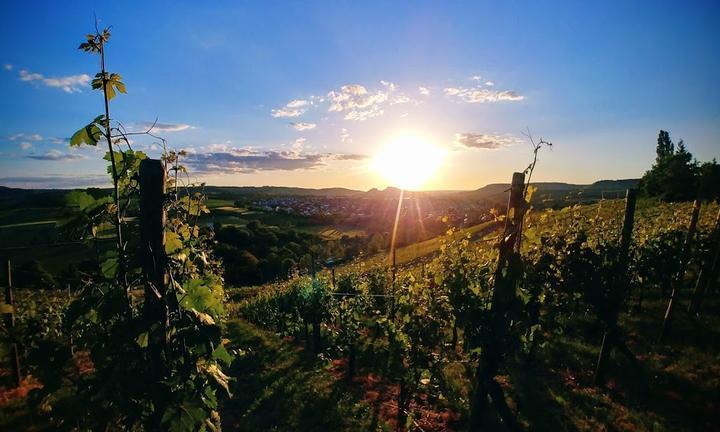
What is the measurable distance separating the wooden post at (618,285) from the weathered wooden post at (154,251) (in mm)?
8520

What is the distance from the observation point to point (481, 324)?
5449 millimetres

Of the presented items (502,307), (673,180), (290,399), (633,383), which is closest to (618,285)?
(633,383)

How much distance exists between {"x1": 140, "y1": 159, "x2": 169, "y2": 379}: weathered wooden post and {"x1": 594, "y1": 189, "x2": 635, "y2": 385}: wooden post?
8.52 meters

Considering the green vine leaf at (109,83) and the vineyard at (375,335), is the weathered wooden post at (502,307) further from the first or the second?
the green vine leaf at (109,83)

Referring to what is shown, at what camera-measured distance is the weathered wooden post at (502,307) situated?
4.74m

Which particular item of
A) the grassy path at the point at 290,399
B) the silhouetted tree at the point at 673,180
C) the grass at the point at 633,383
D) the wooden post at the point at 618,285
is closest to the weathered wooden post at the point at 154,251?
the grassy path at the point at 290,399

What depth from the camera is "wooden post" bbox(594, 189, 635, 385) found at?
7.57 m

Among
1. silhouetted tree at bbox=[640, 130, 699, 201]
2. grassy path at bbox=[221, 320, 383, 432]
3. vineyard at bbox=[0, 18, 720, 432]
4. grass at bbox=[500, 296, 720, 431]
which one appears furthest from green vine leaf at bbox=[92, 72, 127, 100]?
silhouetted tree at bbox=[640, 130, 699, 201]

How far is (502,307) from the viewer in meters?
5.10

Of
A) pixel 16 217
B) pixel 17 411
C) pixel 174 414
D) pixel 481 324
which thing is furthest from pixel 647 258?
pixel 16 217

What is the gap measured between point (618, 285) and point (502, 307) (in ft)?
16.3

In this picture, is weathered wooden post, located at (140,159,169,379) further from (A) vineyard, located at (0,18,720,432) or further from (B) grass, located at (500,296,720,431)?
(B) grass, located at (500,296,720,431)

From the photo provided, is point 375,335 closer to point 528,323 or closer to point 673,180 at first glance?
point 528,323

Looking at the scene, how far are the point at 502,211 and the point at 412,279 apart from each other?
257 cm
